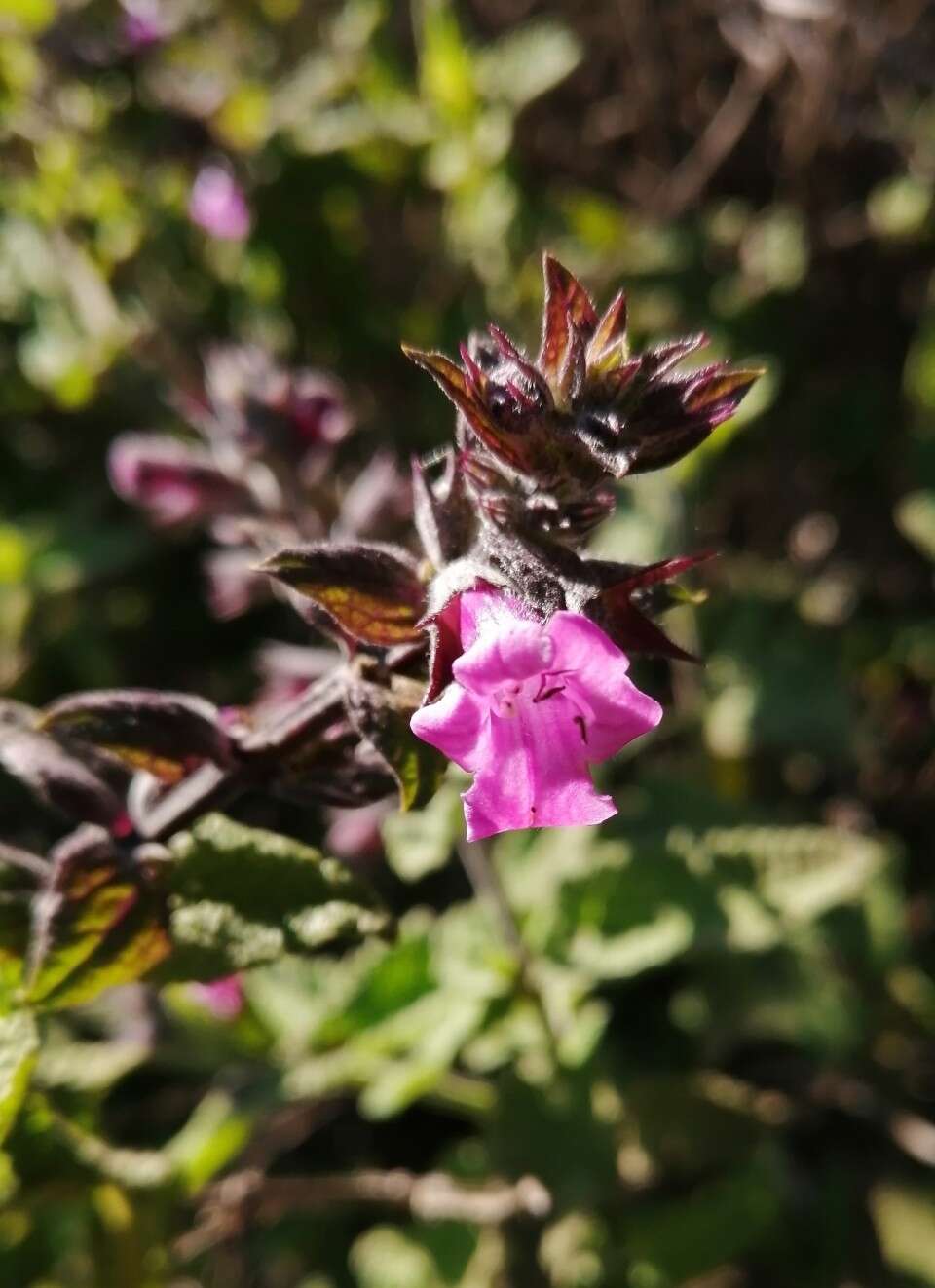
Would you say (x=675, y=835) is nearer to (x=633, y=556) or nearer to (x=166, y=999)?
(x=633, y=556)

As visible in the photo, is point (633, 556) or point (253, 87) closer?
point (633, 556)

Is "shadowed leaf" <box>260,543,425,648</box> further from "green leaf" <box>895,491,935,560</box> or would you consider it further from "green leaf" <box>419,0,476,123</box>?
"green leaf" <box>419,0,476,123</box>

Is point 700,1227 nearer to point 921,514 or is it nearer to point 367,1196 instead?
point 367,1196

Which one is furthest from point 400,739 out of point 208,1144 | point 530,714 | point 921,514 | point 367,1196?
point 921,514

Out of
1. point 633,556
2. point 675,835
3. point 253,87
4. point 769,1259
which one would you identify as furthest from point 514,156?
point 769,1259

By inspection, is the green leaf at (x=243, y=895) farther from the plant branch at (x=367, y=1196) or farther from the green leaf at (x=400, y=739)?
the plant branch at (x=367, y=1196)

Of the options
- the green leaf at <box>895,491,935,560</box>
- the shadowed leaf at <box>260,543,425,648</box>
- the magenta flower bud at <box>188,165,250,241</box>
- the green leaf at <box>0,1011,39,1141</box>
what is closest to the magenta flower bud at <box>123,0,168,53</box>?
the magenta flower bud at <box>188,165,250,241</box>
